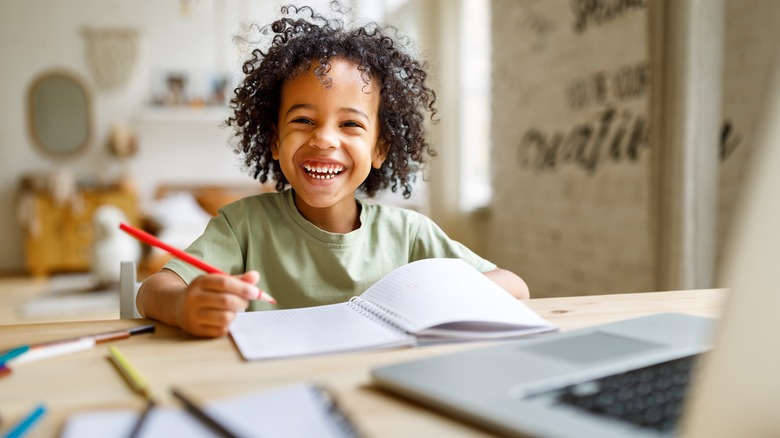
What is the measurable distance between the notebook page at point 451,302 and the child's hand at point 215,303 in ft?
0.52

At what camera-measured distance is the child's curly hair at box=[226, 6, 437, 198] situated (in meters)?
1.09

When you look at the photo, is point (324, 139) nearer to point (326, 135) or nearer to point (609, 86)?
point (326, 135)

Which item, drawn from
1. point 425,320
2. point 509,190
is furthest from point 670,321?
point 509,190

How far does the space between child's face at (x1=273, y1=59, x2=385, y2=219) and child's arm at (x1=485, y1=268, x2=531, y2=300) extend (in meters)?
0.25

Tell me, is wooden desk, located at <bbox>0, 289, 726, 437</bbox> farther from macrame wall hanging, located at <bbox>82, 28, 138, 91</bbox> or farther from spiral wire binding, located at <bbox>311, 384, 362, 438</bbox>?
macrame wall hanging, located at <bbox>82, 28, 138, 91</bbox>

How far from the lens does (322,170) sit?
3.37ft

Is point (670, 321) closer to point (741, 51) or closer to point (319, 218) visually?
point (319, 218)

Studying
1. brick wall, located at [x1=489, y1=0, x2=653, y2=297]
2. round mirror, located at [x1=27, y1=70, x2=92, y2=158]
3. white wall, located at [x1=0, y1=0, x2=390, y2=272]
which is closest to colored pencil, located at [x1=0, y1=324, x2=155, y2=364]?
brick wall, located at [x1=489, y1=0, x2=653, y2=297]

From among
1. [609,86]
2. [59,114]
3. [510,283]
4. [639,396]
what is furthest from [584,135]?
[59,114]

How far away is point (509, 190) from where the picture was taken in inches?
143

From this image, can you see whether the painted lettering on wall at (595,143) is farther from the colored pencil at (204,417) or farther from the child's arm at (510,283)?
the colored pencil at (204,417)

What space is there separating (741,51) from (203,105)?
15.2ft

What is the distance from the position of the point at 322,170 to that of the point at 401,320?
40 cm

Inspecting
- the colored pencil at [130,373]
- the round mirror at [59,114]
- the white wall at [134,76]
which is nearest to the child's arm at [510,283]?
the colored pencil at [130,373]
